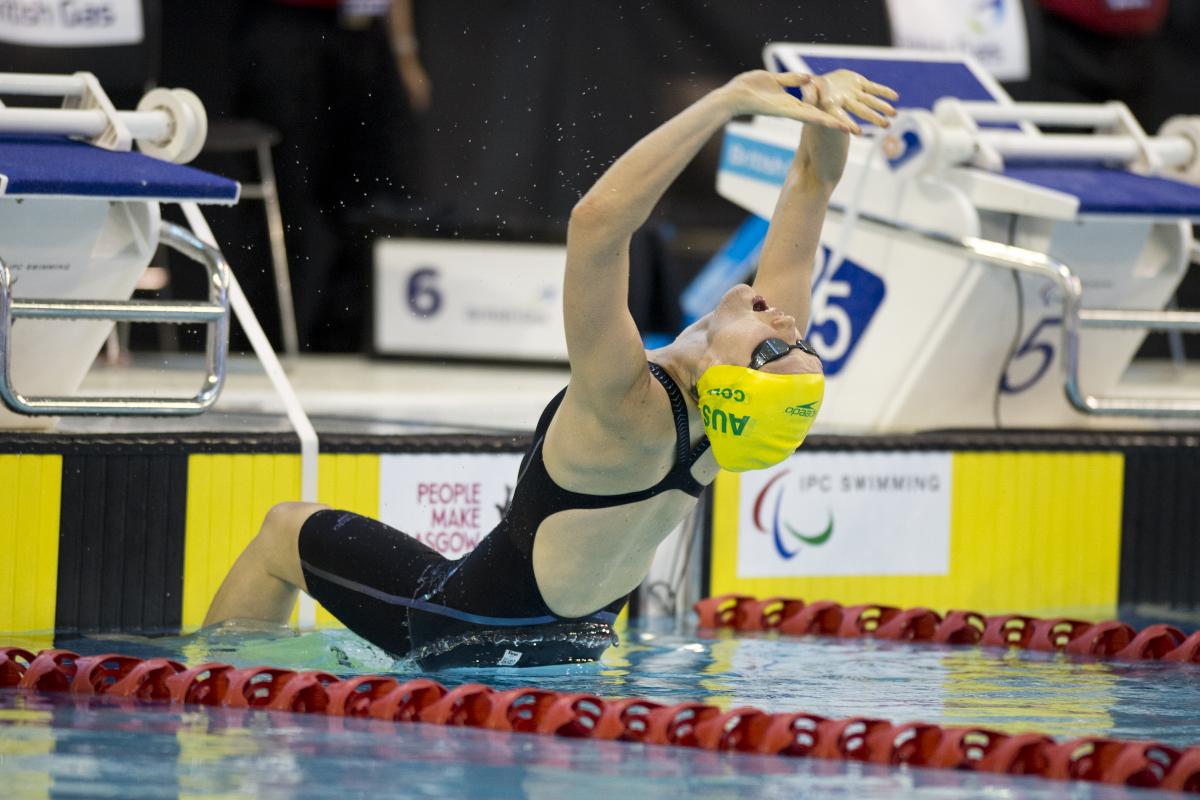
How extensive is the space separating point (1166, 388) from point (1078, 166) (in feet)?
6.19

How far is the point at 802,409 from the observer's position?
13.6ft

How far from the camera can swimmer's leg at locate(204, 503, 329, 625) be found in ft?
15.8

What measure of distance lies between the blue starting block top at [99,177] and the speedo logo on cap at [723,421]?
1.66 meters

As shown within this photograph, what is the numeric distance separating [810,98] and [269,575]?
180 cm

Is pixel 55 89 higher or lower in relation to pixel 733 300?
higher

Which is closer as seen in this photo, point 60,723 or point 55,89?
point 60,723

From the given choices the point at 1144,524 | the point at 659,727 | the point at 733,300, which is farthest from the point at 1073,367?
the point at 659,727

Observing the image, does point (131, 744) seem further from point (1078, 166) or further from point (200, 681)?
point (1078, 166)

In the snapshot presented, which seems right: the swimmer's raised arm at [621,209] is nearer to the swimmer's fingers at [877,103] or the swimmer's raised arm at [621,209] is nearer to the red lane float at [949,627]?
the swimmer's fingers at [877,103]

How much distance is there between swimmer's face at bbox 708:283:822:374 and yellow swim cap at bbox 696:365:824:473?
29 millimetres

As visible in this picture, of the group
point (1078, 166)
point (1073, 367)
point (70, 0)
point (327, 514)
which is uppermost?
point (70, 0)

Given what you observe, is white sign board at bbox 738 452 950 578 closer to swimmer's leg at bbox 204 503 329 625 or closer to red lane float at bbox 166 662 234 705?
swimmer's leg at bbox 204 503 329 625

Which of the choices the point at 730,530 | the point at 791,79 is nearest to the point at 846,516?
the point at 730,530

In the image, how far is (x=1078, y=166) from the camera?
672 cm
